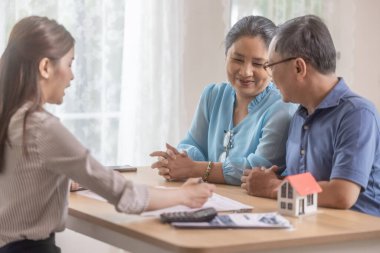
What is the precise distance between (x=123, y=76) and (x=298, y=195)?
1.66 metres

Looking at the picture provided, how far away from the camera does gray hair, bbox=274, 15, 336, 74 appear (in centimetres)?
229

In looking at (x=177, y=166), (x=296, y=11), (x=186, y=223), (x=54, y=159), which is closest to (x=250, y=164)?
(x=177, y=166)

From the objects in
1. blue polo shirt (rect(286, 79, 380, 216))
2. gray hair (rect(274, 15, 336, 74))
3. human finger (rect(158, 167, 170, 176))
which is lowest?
human finger (rect(158, 167, 170, 176))

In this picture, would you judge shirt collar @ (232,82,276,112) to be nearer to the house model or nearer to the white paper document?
the house model

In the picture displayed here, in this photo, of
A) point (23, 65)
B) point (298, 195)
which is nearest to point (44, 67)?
point (23, 65)

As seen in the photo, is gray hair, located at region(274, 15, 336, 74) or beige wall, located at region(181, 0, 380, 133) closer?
gray hair, located at region(274, 15, 336, 74)

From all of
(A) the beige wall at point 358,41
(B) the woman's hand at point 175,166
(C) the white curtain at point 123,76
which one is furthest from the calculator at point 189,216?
(A) the beige wall at point 358,41

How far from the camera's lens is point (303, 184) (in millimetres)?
2051

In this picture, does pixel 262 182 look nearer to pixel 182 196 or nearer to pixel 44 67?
pixel 182 196

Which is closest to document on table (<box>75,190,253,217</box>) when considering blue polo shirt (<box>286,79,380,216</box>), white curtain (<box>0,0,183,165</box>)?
blue polo shirt (<box>286,79,380,216</box>)

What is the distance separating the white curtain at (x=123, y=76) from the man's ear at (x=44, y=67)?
1.37 m

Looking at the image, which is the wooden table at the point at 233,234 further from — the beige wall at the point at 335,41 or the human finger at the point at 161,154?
the beige wall at the point at 335,41

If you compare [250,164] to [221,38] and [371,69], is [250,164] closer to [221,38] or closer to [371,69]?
[221,38]

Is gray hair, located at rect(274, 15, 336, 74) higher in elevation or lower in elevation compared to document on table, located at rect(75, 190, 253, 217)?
higher
